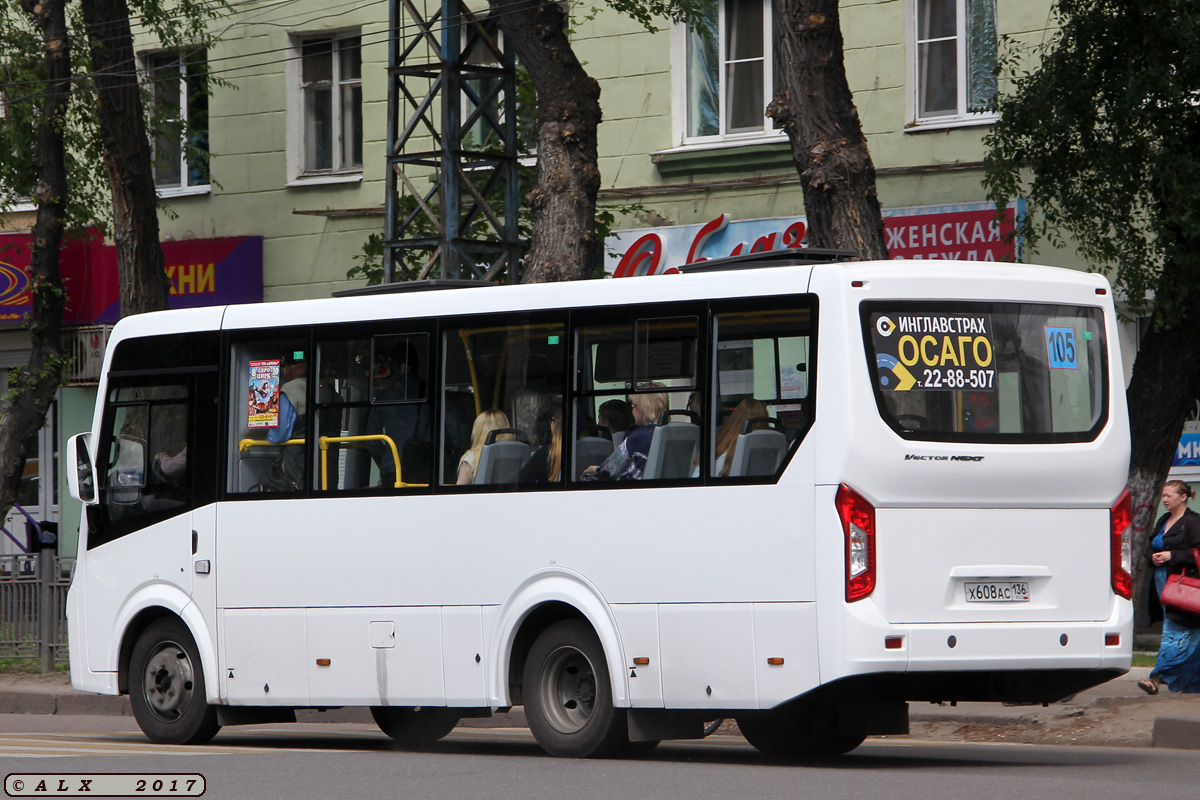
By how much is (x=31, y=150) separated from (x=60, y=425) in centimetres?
599

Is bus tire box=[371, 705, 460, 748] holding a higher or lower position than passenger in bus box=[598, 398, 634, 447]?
lower

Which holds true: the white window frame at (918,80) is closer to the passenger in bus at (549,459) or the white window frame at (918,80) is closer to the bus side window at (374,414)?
the bus side window at (374,414)

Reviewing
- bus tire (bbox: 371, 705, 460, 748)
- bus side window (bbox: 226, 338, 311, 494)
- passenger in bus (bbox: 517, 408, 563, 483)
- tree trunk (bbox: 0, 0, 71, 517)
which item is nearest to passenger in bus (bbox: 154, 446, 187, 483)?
bus side window (bbox: 226, 338, 311, 494)

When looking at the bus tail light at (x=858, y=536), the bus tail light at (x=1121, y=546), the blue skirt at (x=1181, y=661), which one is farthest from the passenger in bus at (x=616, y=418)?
the blue skirt at (x=1181, y=661)

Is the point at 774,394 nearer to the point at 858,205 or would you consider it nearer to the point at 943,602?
the point at 943,602

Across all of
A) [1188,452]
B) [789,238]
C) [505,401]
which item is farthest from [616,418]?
[789,238]

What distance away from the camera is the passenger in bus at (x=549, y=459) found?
1105cm

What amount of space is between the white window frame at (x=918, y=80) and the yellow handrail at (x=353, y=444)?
9.92 meters

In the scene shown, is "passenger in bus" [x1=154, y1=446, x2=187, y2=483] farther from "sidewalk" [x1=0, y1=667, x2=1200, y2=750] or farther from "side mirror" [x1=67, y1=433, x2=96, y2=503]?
"sidewalk" [x1=0, y1=667, x2=1200, y2=750]

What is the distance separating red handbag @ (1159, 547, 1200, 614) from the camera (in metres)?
13.9

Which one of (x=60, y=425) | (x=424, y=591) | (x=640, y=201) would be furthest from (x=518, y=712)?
(x=60, y=425)

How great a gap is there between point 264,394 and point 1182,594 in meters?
6.45

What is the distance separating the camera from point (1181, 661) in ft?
45.5

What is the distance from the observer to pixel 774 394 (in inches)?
403
